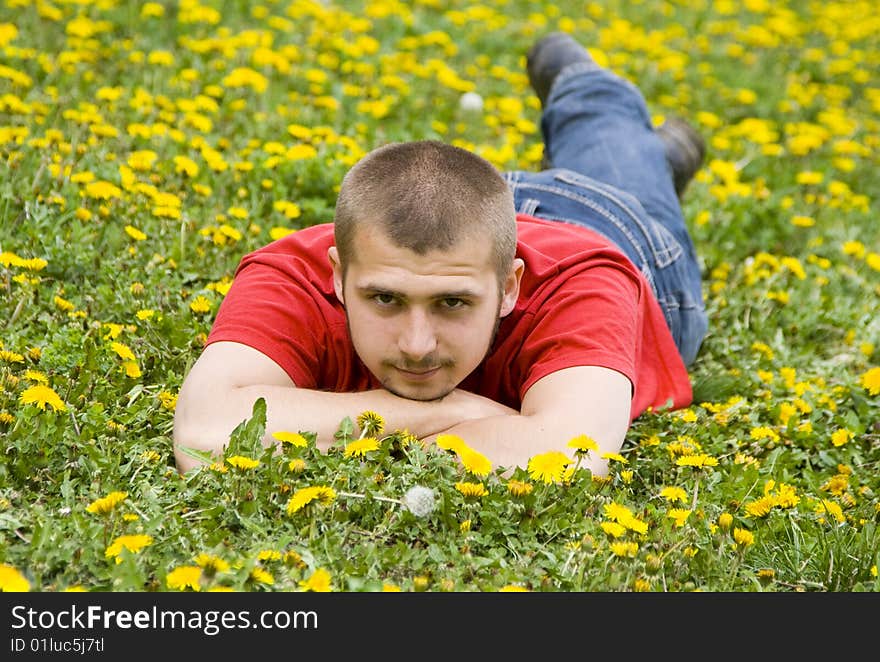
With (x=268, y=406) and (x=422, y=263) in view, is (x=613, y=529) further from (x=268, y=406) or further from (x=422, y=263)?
(x=268, y=406)

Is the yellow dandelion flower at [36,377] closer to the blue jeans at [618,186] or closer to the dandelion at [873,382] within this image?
the blue jeans at [618,186]

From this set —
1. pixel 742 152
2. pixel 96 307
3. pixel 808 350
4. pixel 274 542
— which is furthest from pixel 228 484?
pixel 742 152

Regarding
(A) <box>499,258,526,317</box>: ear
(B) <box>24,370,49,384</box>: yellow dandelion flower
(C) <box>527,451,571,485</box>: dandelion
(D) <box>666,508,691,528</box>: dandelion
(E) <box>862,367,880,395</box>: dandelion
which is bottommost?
(D) <box>666,508,691,528</box>: dandelion

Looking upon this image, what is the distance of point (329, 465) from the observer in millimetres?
3164

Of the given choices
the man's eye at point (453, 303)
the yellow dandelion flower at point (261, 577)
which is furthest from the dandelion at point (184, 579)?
the man's eye at point (453, 303)

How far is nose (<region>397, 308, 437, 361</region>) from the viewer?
10.7 ft

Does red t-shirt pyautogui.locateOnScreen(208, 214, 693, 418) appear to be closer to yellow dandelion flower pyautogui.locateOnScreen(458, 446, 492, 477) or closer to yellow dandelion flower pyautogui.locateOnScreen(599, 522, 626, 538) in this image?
yellow dandelion flower pyautogui.locateOnScreen(458, 446, 492, 477)

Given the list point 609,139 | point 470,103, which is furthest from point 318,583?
point 470,103

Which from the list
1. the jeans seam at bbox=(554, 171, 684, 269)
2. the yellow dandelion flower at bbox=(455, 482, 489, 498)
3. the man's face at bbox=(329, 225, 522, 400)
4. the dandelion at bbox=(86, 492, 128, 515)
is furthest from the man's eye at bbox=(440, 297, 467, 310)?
the jeans seam at bbox=(554, 171, 684, 269)

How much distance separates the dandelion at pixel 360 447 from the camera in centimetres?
312

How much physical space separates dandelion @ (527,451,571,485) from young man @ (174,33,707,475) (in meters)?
0.13

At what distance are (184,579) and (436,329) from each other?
1.12 m

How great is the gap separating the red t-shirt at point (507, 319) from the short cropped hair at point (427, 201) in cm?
31

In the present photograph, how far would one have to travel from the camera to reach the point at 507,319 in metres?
3.84
